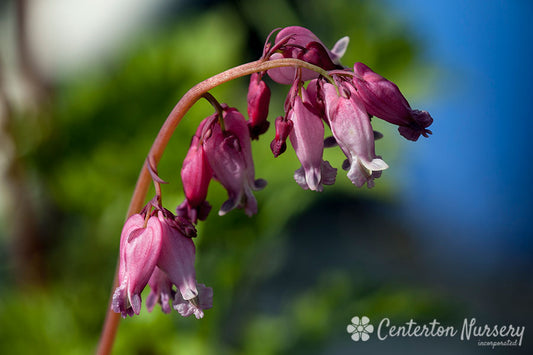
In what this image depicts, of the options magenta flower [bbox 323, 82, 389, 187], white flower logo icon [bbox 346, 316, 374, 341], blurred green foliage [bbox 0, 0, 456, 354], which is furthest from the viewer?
white flower logo icon [bbox 346, 316, 374, 341]

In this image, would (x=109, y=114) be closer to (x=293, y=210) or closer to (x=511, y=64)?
(x=293, y=210)

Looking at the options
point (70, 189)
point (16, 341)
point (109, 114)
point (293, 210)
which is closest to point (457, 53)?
point (293, 210)

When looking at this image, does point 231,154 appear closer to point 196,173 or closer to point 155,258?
point 196,173

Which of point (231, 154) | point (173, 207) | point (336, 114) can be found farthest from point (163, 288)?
point (173, 207)

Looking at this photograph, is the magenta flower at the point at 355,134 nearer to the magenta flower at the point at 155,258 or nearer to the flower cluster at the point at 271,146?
the flower cluster at the point at 271,146

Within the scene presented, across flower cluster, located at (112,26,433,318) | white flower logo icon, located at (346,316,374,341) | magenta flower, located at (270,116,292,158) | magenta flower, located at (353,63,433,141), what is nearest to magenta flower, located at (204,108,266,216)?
flower cluster, located at (112,26,433,318)

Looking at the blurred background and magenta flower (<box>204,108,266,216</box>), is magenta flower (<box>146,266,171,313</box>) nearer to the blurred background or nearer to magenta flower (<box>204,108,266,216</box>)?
magenta flower (<box>204,108,266,216</box>)
